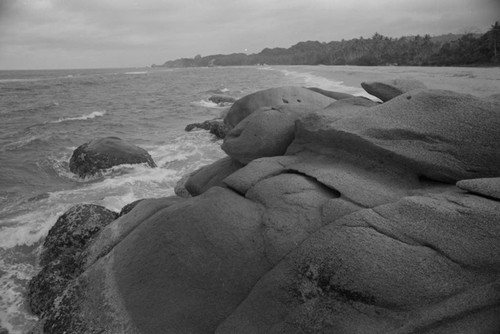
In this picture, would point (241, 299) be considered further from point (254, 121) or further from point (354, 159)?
point (254, 121)

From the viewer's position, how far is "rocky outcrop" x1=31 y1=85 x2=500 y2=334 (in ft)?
10.6

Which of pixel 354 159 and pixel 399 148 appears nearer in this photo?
pixel 399 148

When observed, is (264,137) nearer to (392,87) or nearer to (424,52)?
(392,87)

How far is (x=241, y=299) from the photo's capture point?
153 inches

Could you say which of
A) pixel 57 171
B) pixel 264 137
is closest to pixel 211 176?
pixel 264 137

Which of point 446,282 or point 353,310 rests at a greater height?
point 446,282

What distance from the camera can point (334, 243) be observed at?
3.63 meters

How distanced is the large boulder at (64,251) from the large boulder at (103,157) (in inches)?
192

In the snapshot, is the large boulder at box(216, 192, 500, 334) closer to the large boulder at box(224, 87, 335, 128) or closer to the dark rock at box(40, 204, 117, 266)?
the dark rock at box(40, 204, 117, 266)

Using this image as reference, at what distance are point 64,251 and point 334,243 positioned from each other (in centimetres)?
533

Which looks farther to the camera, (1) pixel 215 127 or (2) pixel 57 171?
(1) pixel 215 127

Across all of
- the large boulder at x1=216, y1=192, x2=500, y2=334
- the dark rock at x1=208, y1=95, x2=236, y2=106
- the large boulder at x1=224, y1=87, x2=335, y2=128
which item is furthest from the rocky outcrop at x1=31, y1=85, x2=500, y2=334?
the dark rock at x1=208, y1=95, x2=236, y2=106

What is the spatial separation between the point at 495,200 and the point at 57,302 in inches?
219

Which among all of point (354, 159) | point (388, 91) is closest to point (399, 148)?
point (354, 159)
